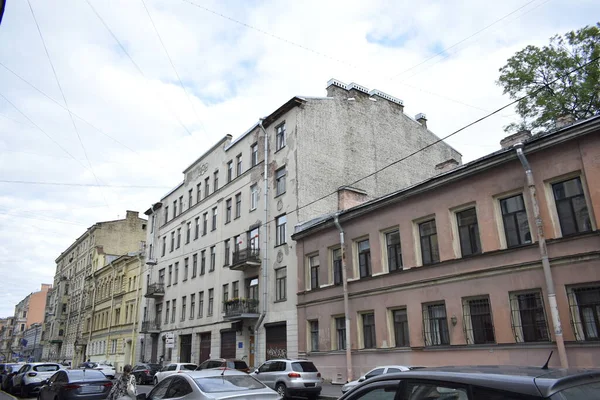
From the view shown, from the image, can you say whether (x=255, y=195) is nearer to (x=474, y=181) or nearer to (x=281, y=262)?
(x=281, y=262)

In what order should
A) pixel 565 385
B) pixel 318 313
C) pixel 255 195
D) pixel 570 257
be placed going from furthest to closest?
1. pixel 255 195
2. pixel 318 313
3. pixel 570 257
4. pixel 565 385

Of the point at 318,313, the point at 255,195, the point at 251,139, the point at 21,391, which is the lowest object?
the point at 21,391

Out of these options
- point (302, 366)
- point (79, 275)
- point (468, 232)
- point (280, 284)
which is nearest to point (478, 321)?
point (468, 232)

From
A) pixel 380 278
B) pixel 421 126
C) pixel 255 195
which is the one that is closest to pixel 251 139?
pixel 255 195

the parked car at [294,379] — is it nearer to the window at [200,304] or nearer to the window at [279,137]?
the window at [279,137]

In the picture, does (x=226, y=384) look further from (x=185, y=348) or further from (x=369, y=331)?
(x=185, y=348)

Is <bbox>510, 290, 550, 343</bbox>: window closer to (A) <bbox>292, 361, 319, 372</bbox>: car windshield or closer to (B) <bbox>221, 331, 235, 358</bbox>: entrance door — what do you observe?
(A) <bbox>292, 361, 319, 372</bbox>: car windshield

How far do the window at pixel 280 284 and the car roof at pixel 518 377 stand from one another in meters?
24.6

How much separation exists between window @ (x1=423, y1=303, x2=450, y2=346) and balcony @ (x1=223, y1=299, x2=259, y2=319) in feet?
42.2

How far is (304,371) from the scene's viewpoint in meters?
18.8

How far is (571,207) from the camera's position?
50.1ft

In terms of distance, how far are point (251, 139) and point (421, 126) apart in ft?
44.0

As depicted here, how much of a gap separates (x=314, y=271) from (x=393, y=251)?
601 cm

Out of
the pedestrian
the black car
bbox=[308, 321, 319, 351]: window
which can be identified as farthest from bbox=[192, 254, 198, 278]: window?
the black car
